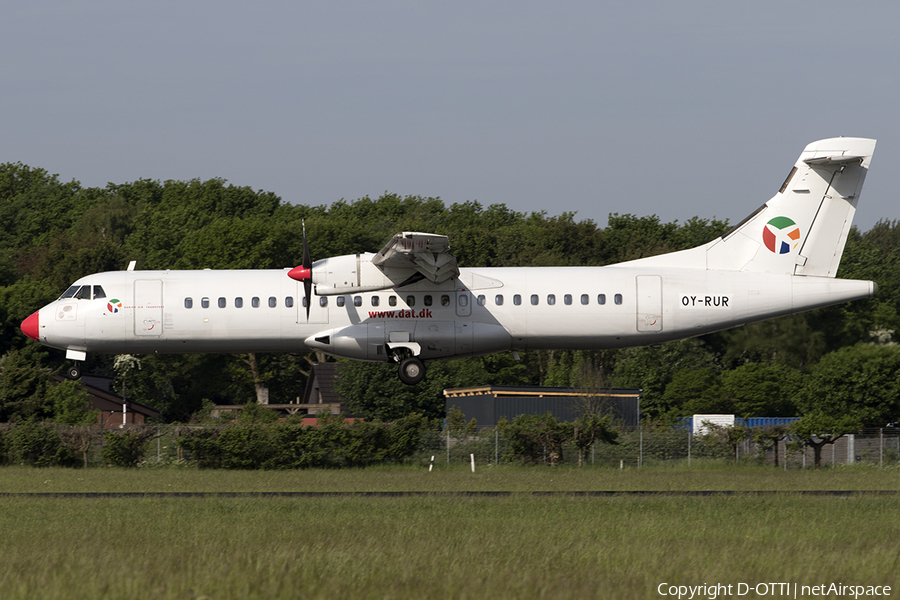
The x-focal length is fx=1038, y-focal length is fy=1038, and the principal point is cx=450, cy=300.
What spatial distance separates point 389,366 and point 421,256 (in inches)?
1313

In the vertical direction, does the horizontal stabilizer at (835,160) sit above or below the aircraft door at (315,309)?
above

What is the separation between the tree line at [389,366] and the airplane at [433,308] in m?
9.54

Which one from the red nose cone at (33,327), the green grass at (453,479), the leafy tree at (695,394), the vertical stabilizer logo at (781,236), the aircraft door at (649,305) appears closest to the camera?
the aircraft door at (649,305)

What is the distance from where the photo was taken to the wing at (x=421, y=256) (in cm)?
2581

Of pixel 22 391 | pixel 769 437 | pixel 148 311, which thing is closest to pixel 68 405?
pixel 22 391

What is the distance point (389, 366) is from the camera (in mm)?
59625

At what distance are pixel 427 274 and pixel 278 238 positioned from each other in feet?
157

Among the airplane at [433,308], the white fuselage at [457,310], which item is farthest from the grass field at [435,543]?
the white fuselage at [457,310]

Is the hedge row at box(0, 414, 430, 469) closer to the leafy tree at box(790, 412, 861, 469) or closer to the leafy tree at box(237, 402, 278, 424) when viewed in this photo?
the leafy tree at box(237, 402, 278, 424)

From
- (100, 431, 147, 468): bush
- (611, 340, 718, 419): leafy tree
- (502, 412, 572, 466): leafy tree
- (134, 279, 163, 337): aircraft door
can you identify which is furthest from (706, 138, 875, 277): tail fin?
(611, 340, 718, 419): leafy tree

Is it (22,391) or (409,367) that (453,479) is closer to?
(409,367)

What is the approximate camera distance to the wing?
84.7ft

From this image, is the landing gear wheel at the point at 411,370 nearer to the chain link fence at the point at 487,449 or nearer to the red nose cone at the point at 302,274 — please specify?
the red nose cone at the point at 302,274

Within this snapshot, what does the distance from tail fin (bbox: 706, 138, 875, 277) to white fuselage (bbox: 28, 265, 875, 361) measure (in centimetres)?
68
